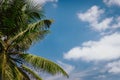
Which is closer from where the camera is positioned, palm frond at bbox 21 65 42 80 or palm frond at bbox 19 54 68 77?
palm frond at bbox 19 54 68 77

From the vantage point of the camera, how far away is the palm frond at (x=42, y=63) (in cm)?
2723

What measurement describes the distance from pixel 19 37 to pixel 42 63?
226 centimetres

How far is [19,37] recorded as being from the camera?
2686cm

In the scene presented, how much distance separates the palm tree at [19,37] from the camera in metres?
26.5

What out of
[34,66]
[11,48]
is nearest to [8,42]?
[11,48]

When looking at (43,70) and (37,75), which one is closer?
(43,70)

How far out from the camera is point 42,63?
27.2 m

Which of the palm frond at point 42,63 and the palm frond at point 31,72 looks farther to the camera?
the palm frond at point 31,72

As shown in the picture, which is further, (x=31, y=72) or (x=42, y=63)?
(x=31, y=72)

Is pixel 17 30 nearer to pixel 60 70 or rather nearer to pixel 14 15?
pixel 14 15

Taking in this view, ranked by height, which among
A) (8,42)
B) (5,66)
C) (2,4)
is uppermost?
(2,4)

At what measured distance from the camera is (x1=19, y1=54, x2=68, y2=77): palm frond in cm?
2723

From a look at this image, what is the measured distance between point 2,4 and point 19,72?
4.49 meters

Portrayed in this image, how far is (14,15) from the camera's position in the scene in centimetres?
2677
